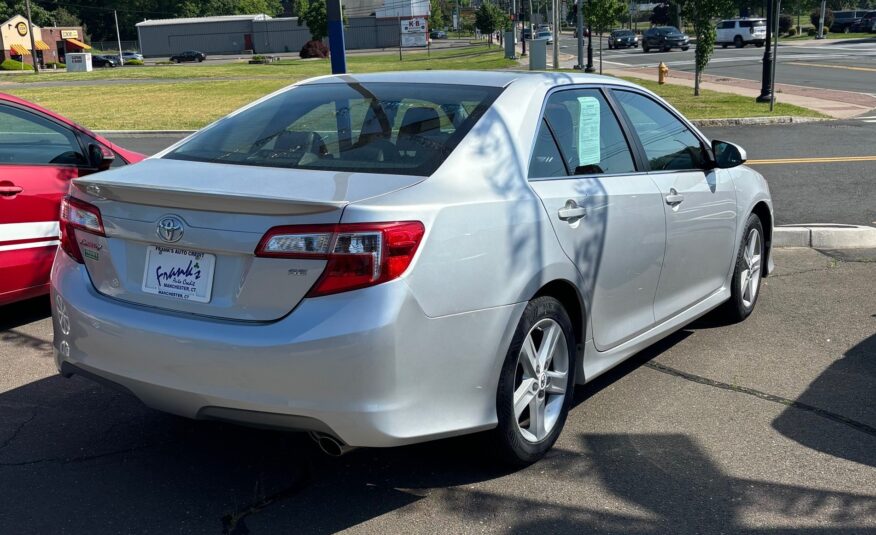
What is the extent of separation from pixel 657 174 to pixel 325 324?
95.4 inches

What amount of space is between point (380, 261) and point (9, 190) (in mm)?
3750

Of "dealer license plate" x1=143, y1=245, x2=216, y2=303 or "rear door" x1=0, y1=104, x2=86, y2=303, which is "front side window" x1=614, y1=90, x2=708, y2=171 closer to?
"dealer license plate" x1=143, y1=245, x2=216, y2=303

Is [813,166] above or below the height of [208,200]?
below

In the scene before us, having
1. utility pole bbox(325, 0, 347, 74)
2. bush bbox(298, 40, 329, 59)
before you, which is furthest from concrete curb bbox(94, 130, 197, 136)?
bush bbox(298, 40, 329, 59)

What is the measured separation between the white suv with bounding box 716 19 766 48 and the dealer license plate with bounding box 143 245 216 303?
64.7 metres

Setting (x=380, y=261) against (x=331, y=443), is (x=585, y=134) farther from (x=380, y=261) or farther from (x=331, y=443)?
(x=331, y=443)

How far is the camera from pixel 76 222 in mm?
3854

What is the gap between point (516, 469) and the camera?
396 cm

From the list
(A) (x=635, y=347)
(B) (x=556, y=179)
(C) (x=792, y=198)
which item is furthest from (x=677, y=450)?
(C) (x=792, y=198)

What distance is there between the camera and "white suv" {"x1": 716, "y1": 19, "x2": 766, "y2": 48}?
62500mm

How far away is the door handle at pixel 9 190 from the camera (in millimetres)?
5868

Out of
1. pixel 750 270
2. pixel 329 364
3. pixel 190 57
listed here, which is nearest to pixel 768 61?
pixel 750 270

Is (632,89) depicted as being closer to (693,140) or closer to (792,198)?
(693,140)

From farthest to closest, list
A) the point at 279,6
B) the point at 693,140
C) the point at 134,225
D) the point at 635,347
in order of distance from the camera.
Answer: the point at 279,6 → the point at 693,140 → the point at 635,347 → the point at 134,225
